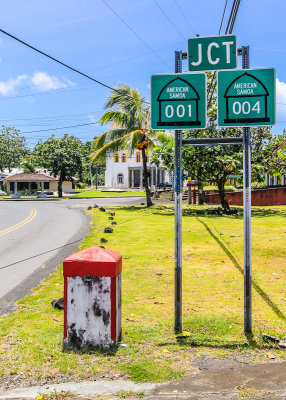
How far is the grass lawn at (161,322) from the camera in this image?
411 cm

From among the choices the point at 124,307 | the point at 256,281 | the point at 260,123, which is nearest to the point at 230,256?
the point at 256,281

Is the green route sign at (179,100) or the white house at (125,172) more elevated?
the white house at (125,172)

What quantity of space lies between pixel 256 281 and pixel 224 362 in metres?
3.60

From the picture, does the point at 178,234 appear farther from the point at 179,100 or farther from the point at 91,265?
the point at 179,100

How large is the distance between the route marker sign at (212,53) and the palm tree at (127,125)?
2075 cm

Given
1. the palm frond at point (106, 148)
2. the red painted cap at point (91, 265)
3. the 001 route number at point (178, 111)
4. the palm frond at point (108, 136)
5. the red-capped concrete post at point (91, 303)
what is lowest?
the red-capped concrete post at point (91, 303)

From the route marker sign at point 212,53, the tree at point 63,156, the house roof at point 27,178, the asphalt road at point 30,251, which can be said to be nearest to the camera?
the route marker sign at point 212,53

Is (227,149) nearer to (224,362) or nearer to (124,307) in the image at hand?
(124,307)

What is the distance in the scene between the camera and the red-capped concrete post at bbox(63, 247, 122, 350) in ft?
14.6

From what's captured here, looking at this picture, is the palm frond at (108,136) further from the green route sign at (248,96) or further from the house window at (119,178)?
the house window at (119,178)

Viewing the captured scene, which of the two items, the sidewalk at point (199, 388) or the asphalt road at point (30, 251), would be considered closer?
the sidewalk at point (199, 388)

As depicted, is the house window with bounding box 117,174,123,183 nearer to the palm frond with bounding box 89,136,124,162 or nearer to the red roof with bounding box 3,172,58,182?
the red roof with bounding box 3,172,58,182

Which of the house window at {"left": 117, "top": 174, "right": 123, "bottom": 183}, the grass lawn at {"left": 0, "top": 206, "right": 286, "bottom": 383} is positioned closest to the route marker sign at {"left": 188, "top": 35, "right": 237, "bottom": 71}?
the grass lawn at {"left": 0, "top": 206, "right": 286, "bottom": 383}

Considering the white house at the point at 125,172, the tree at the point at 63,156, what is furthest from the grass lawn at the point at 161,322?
the white house at the point at 125,172
